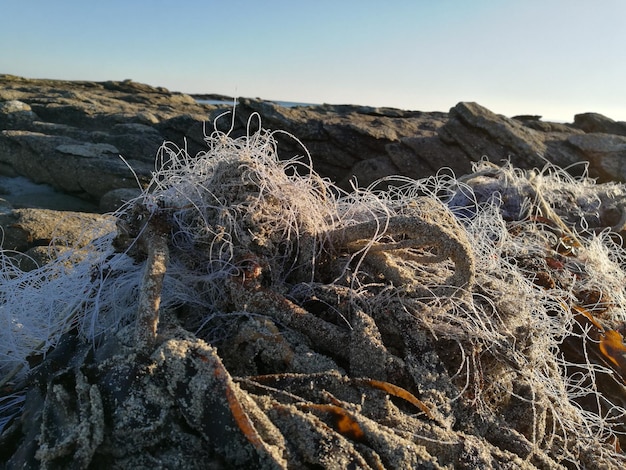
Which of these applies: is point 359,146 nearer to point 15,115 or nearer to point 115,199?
point 115,199

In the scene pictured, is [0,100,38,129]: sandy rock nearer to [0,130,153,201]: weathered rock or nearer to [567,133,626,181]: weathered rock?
[0,130,153,201]: weathered rock

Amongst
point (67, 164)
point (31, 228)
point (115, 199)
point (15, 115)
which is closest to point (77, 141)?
point (67, 164)

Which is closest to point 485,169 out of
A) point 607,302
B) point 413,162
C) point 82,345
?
point 607,302

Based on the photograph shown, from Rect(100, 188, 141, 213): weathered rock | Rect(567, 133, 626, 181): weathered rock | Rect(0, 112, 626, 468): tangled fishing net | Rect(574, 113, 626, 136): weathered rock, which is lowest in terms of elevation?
Rect(100, 188, 141, 213): weathered rock

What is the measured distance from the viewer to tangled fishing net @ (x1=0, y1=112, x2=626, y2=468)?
1.45 metres

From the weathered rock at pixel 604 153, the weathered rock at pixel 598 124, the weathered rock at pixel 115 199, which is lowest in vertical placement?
the weathered rock at pixel 115 199

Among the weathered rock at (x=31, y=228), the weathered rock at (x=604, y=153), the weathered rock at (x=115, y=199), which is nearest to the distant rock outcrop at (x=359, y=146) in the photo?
the weathered rock at (x=604, y=153)

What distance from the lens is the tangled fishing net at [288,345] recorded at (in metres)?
1.45

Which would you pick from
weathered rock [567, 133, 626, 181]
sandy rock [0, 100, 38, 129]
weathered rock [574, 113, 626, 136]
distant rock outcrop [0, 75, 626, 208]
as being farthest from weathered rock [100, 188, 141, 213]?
weathered rock [574, 113, 626, 136]

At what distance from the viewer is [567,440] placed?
1940 mm

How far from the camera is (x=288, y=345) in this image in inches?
72.8

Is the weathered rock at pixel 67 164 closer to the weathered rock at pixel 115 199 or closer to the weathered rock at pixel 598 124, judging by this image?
the weathered rock at pixel 115 199

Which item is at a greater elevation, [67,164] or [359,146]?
[359,146]

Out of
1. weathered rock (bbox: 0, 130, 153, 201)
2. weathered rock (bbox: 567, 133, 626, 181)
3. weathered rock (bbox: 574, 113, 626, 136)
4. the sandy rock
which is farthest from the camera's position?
the sandy rock
